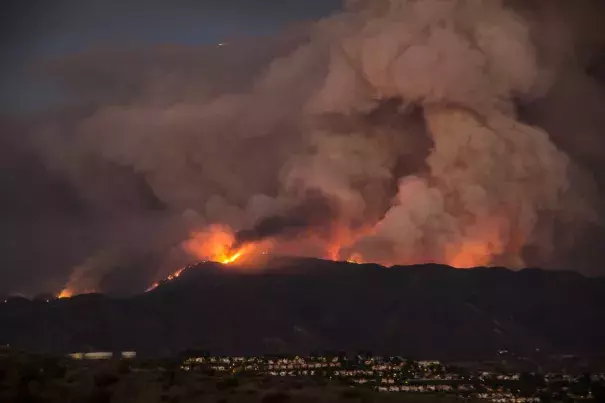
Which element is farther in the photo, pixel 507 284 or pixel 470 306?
pixel 507 284

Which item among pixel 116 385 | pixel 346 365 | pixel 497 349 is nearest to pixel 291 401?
pixel 116 385

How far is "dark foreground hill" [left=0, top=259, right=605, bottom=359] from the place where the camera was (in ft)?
461

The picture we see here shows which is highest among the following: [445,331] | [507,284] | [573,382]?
[507,284]

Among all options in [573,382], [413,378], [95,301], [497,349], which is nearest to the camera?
[573,382]

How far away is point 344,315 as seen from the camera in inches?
6501

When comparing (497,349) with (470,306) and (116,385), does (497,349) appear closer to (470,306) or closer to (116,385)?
(470,306)

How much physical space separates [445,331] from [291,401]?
121044mm

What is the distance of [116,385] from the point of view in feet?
122

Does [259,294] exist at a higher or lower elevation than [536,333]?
higher

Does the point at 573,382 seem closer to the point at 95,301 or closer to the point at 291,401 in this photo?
the point at 291,401

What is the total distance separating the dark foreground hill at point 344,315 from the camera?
14050cm

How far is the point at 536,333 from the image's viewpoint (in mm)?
156750

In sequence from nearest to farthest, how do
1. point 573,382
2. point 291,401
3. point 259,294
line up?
point 291,401
point 573,382
point 259,294

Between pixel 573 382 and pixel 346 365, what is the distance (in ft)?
94.3
